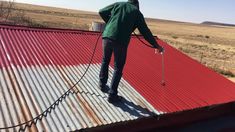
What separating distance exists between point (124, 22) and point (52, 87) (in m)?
1.94

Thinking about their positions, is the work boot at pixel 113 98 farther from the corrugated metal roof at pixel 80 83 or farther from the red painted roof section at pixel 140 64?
the red painted roof section at pixel 140 64

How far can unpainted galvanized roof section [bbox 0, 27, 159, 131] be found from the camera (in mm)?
5680

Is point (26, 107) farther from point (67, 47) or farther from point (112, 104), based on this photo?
point (67, 47)

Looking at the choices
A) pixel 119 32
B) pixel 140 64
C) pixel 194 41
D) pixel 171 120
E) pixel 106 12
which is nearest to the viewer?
pixel 119 32

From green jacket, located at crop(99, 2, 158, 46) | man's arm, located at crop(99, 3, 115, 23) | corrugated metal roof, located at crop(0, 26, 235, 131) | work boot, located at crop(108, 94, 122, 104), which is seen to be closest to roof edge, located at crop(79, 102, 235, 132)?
corrugated metal roof, located at crop(0, 26, 235, 131)

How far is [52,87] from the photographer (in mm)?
6699

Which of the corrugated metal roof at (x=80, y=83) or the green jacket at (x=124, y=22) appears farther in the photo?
the green jacket at (x=124, y=22)

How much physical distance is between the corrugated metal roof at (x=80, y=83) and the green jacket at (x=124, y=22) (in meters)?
1.34

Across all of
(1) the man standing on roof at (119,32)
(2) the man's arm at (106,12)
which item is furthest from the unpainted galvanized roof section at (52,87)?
(2) the man's arm at (106,12)

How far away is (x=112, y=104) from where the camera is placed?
22.2 ft

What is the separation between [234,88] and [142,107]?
445 centimetres

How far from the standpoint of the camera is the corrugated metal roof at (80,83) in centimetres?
589

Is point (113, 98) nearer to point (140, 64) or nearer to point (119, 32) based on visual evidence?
point (119, 32)

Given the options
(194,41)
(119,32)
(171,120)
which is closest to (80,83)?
(119,32)
